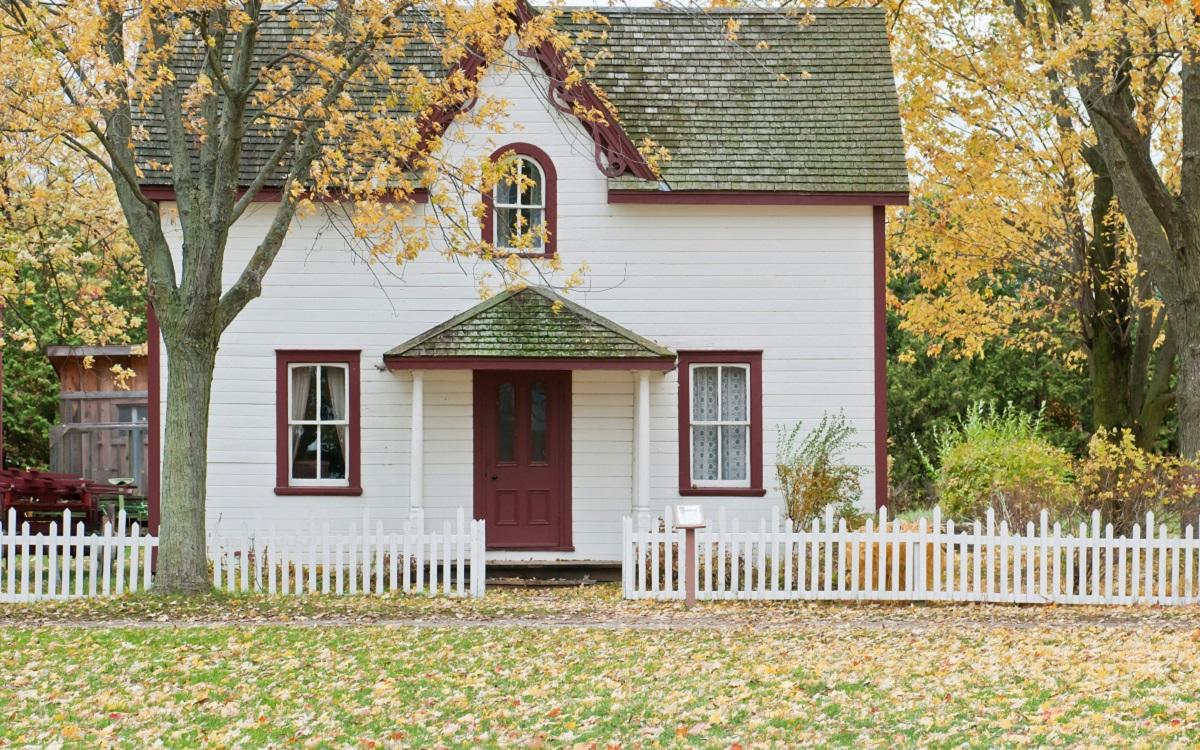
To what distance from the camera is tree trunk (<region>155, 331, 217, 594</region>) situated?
15.3 metres

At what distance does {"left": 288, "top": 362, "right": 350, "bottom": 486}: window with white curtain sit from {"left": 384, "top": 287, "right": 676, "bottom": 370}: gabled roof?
4.73ft

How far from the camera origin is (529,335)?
58.7 feet

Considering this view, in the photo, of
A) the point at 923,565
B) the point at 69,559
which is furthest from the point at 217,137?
the point at 923,565

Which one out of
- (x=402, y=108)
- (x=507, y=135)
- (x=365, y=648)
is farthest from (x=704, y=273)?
(x=365, y=648)

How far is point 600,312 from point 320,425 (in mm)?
3986

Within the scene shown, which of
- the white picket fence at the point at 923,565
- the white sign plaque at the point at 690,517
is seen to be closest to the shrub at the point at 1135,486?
the white picket fence at the point at 923,565

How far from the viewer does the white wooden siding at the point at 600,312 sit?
1861 centimetres

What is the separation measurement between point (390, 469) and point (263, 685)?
27.1 feet

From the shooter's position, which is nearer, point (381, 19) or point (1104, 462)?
point (381, 19)

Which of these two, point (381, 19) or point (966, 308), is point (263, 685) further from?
point (966, 308)

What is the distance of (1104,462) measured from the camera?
16.6 meters

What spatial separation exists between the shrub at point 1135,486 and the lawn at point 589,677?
2142 millimetres

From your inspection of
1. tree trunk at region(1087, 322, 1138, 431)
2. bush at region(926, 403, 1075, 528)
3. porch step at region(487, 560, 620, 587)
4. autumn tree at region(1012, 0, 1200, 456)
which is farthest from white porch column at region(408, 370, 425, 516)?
tree trunk at region(1087, 322, 1138, 431)

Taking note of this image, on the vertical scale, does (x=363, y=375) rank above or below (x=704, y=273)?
below
